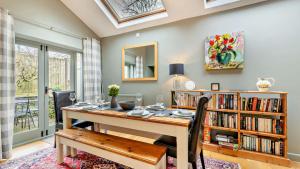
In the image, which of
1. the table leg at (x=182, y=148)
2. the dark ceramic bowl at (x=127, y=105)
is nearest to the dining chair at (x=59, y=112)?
the dark ceramic bowl at (x=127, y=105)

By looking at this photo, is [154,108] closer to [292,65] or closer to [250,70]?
[250,70]

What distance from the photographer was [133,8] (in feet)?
10.6

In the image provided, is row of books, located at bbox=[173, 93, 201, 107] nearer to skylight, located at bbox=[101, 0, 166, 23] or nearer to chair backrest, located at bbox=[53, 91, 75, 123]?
skylight, located at bbox=[101, 0, 166, 23]

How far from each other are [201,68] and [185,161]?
6.20 feet

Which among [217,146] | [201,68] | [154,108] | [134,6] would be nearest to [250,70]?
[201,68]

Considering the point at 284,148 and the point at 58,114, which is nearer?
the point at 284,148

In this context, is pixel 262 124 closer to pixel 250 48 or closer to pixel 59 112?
pixel 250 48

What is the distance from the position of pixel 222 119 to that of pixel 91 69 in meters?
3.17

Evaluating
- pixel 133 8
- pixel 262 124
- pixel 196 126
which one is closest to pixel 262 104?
pixel 262 124

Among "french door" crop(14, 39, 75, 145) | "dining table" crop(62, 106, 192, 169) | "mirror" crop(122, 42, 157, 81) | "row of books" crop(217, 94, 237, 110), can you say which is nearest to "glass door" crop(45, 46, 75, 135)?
"french door" crop(14, 39, 75, 145)

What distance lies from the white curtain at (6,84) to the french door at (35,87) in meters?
0.36

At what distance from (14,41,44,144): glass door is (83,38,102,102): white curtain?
3.02 ft

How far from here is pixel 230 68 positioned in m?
2.51

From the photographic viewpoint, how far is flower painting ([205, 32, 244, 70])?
2.42 metres
